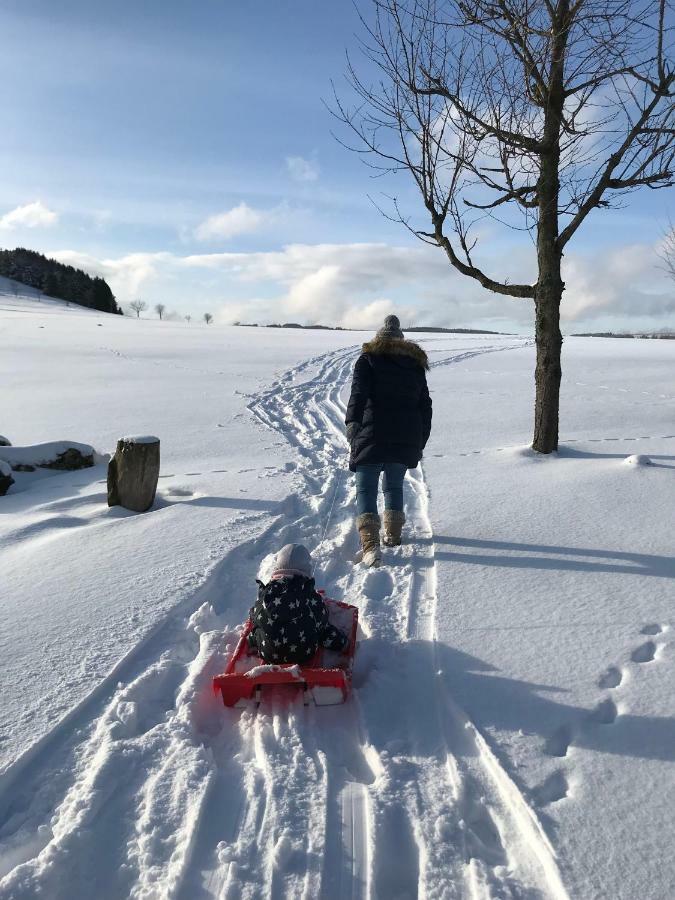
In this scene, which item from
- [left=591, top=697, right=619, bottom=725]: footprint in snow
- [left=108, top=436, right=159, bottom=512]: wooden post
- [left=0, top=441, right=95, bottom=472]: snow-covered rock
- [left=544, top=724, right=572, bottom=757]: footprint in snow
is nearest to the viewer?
[left=544, top=724, right=572, bottom=757]: footprint in snow

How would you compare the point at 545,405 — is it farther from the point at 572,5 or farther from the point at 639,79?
the point at 572,5

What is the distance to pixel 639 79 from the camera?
5500mm

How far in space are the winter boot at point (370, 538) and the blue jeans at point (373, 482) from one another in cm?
6

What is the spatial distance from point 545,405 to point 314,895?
5728 mm

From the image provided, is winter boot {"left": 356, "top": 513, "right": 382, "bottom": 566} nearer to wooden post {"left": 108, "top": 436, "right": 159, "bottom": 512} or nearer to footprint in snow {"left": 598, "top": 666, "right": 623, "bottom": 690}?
footprint in snow {"left": 598, "top": 666, "right": 623, "bottom": 690}

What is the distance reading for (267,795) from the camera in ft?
7.58

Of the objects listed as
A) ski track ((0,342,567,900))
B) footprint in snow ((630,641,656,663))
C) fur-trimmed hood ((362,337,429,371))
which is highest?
fur-trimmed hood ((362,337,429,371))

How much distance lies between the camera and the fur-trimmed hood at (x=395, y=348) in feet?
15.0

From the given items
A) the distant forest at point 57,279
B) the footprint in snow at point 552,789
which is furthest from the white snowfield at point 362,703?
the distant forest at point 57,279

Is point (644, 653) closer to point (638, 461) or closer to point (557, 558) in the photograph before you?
point (557, 558)

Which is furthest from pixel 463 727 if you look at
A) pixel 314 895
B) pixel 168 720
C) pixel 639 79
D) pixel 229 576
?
pixel 639 79

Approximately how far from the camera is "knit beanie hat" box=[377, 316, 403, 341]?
4.64 meters

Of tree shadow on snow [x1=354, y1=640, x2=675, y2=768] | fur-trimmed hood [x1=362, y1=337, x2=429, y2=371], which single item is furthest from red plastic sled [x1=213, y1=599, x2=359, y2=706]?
fur-trimmed hood [x1=362, y1=337, x2=429, y2=371]

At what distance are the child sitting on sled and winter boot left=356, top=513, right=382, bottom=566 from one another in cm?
125
